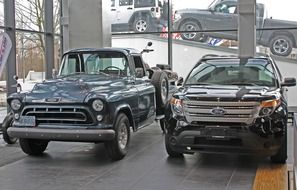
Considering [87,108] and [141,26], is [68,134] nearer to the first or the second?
[87,108]

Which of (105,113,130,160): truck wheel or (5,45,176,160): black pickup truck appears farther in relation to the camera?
(105,113,130,160): truck wheel

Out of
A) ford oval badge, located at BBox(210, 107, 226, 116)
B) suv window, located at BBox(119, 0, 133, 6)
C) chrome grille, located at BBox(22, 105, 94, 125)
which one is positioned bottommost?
chrome grille, located at BBox(22, 105, 94, 125)

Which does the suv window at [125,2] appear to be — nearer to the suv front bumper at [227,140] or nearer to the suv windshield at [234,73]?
the suv windshield at [234,73]

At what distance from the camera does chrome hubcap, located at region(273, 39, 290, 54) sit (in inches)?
608

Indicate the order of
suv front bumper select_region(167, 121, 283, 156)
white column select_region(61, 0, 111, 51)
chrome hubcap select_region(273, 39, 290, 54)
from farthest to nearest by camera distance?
chrome hubcap select_region(273, 39, 290, 54), white column select_region(61, 0, 111, 51), suv front bumper select_region(167, 121, 283, 156)

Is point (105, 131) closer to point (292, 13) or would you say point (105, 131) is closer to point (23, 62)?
point (23, 62)

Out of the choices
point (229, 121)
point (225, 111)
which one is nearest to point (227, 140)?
point (229, 121)

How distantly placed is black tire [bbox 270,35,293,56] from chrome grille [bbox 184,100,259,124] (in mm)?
9807

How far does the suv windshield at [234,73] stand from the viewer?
23.7 ft

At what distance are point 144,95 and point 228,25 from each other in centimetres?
834

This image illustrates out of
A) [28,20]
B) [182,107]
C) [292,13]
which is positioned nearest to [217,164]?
[182,107]

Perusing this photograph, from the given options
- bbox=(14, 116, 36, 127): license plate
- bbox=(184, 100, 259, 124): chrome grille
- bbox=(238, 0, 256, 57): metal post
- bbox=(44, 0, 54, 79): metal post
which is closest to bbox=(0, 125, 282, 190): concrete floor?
bbox=(14, 116, 36, 127): license plate

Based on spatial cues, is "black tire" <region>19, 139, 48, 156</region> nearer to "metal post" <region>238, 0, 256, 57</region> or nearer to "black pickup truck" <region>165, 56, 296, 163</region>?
"black pickup truck" <region>165, 56, 296, 163</region>

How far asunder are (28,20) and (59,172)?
335 inches
